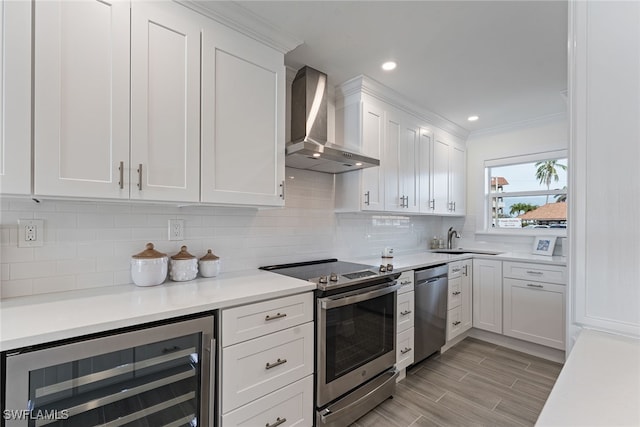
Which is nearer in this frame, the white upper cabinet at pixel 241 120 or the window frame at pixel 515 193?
the white upper cabinet at pixel 241 120

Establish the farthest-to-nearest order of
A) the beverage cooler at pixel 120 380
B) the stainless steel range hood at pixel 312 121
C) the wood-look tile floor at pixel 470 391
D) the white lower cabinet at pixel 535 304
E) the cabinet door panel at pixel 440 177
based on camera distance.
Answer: the cabinet door panel at pixel 440 177 < the white lower cabinet at pixel 535 304 < the stainless steel range hood at pixel 312 121 < the wood-look tile floor at pixel 470 391 < the beverage cooler at pixel 120 380

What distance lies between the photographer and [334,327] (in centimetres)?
186

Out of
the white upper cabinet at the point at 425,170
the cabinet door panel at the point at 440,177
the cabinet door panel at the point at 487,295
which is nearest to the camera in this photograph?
the cabinet door panel at the point at 487,295

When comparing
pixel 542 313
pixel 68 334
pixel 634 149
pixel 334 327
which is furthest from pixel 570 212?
pixel 542 313

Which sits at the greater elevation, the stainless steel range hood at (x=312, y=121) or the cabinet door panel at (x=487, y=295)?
the stainless steel range hood at (x=312, y=121)

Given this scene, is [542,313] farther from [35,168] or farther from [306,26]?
[35,168]

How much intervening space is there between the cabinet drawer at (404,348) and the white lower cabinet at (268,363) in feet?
3.10

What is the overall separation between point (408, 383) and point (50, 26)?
10.2 ft

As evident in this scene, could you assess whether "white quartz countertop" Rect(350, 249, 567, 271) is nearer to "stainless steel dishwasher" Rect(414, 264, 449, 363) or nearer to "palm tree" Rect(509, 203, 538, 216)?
"stainless steel dishwasher" Rect(414, 264, 449, 363)

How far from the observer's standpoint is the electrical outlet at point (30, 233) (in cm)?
143

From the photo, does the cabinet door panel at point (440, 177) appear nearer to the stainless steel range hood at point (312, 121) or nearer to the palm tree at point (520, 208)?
the palm tree at point (520, 208)

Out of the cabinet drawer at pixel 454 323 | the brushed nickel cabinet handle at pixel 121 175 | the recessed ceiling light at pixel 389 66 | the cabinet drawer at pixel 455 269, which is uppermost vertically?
the recessed ceiling light at pixel 389 66

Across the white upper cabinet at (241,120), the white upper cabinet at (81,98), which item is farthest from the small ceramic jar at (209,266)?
the white upper cabinet at (81,98)

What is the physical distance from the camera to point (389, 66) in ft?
7.87
